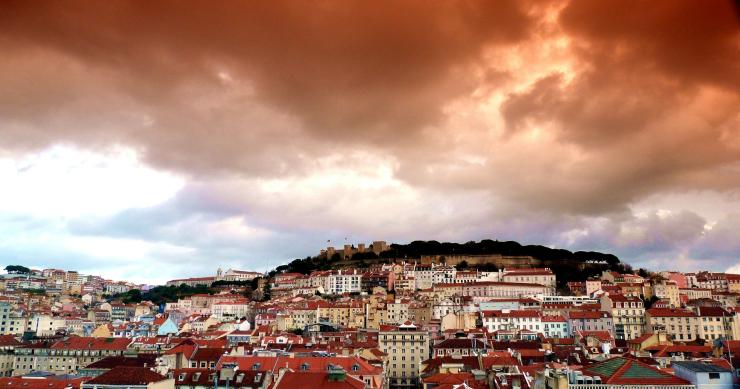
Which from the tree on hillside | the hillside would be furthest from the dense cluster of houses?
the tree on hillside

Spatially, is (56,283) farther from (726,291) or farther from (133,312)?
(726,291)

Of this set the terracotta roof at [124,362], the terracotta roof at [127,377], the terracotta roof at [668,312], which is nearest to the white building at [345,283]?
the terracotta roof at [668,312]

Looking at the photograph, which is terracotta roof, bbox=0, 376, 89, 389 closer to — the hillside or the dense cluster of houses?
the dense cluster of houses

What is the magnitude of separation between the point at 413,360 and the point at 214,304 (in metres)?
39.8

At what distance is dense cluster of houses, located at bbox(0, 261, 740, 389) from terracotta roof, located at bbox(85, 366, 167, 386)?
66mm

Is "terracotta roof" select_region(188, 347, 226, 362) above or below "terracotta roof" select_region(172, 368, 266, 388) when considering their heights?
above

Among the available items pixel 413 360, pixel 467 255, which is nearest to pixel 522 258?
pixel 467 255

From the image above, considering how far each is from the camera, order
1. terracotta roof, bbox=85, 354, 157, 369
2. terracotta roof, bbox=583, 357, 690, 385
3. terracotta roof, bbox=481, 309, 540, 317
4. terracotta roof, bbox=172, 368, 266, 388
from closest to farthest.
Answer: terracotta roof, bbox=583, 357, 690, 385
terracotta roof, bbox=172, 368, 266, 388
terracotta roof, bbox=85, 354, 157, 369
terracotta roof, bbox=481, 309, 540, 317

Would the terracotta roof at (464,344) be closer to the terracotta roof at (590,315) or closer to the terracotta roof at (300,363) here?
the terracotta roof at (300,363)

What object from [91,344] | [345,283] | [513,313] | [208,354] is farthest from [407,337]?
[345,283]

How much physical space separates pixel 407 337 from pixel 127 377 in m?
19.2

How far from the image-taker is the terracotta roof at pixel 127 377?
2334 cm

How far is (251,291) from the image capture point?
8800cm

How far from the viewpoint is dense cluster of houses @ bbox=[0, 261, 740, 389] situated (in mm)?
23938
